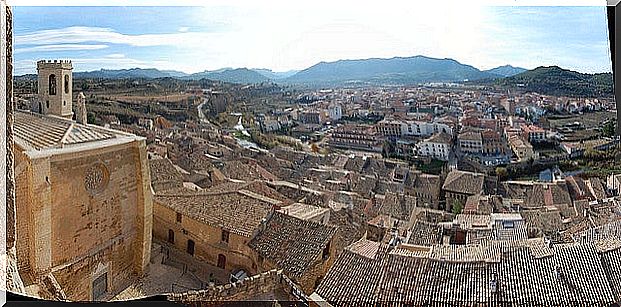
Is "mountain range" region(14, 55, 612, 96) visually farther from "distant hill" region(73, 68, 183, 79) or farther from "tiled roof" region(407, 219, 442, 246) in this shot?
"tiled roof" region(407, 219, 442, 246)

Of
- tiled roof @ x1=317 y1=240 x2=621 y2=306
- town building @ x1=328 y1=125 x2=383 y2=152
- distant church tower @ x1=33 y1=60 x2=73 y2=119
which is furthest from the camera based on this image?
distant church tower @ x1=33 y1=60 x2=73 y2=119

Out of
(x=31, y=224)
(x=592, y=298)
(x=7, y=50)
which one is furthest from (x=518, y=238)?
(x=7, y=50)

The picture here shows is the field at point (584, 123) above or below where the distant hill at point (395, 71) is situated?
below

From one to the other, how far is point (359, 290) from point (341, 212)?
0.22m

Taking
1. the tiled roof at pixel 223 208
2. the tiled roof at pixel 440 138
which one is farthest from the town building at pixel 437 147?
the tiled roof at pixel 223 208

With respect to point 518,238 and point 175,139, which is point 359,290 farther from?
point 175,139

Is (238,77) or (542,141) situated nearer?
(542,141)

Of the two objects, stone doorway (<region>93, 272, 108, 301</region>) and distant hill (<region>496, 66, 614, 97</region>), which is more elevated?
distant hill (<region>496, 66, 614, 97</region>)

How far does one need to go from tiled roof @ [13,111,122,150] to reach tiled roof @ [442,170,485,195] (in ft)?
3.12

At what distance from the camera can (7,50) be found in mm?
1943

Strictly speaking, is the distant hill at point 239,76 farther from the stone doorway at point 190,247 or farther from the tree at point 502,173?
the tree at point 502,173

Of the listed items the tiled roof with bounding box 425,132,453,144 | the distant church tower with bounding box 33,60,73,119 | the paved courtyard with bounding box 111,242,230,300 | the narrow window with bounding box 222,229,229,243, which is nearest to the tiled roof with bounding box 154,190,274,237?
the narrow window with bounding box 222,229,229,243

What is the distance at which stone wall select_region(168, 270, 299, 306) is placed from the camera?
1.83m

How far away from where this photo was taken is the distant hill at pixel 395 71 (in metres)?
1.78
